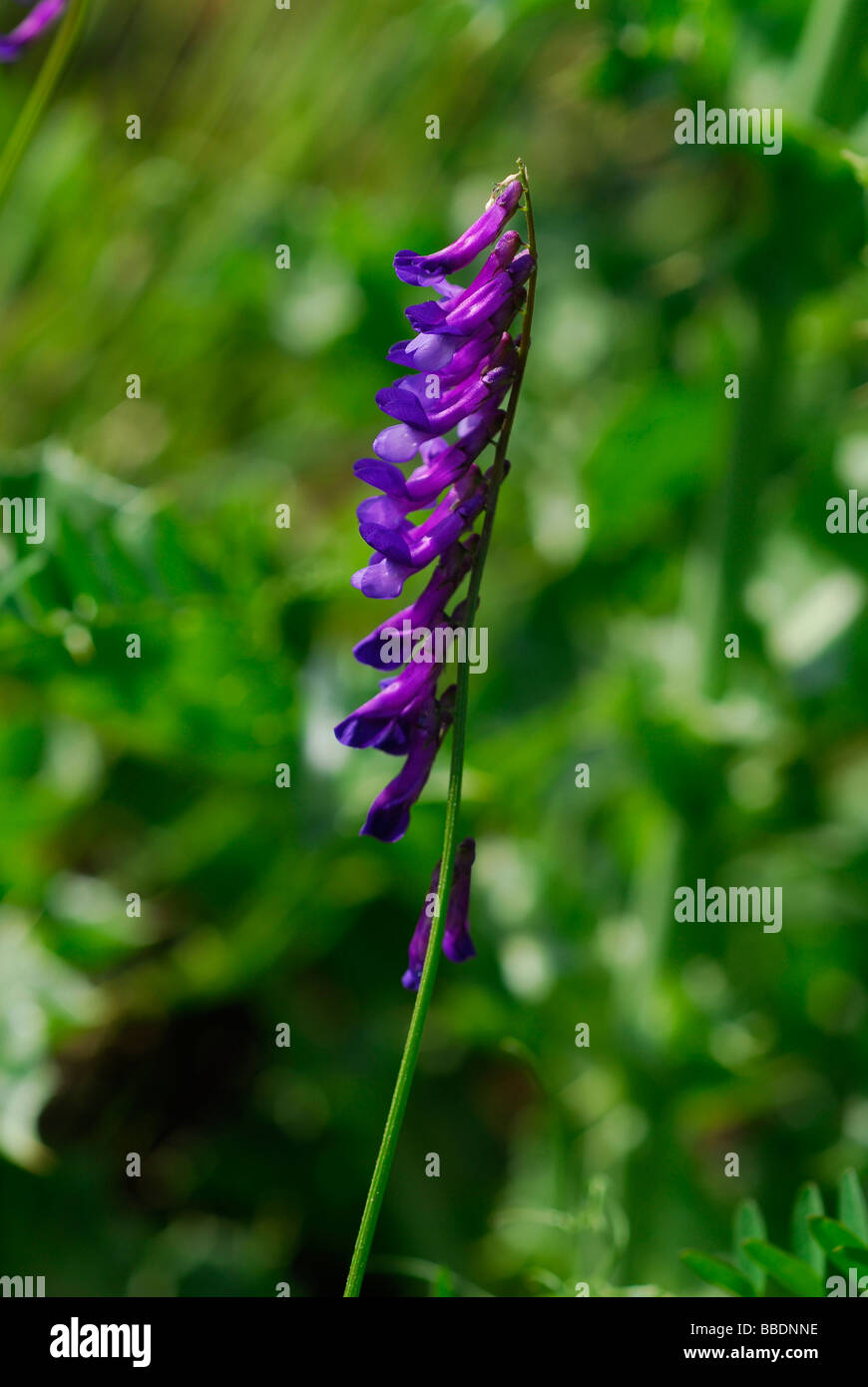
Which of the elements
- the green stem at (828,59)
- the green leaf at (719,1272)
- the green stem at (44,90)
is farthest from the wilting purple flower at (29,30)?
the green leaf at (719,1272)

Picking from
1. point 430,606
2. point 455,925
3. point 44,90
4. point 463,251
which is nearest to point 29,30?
point 44,90

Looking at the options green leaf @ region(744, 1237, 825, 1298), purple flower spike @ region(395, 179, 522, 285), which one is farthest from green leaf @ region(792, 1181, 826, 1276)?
purple flower spike @ region(395, 179, 522, 285)

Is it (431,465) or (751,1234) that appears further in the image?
(751,1234)

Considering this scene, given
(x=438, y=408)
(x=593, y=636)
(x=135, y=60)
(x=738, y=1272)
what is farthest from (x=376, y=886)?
(x=135, y=60)

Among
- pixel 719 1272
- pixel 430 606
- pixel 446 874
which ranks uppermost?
pixel 430 606

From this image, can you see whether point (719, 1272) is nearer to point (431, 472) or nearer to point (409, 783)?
point (409, 783)

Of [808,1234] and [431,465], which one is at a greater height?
[431,465]

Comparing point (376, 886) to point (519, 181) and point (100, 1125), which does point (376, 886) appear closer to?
point (100, 1125)
